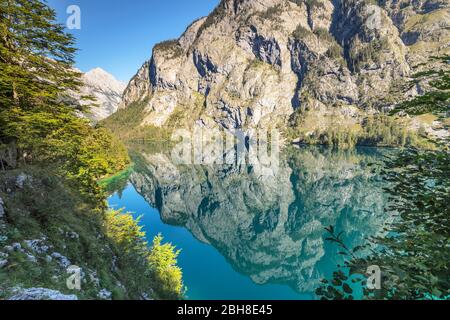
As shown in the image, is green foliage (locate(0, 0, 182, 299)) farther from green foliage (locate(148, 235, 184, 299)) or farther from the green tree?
the green tree

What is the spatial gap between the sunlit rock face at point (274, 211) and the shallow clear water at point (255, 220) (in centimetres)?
20

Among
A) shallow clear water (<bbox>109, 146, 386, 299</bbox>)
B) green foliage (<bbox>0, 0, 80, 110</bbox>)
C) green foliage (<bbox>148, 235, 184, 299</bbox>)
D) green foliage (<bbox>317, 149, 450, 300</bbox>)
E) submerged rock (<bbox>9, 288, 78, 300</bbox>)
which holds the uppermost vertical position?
green foliage (<bbox>0, 0, 80, 110</bbox>)

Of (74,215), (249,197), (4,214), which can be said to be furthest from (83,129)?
(249,197)

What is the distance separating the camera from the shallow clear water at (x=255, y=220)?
3912 cm

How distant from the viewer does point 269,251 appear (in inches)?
1991

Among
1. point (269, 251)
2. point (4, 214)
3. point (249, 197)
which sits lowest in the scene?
point (269, 251)

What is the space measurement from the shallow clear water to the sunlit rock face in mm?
201

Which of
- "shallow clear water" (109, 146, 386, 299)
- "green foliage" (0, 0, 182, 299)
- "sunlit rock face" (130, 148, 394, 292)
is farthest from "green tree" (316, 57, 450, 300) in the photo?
"shallow clear water" (109, 146, 386, 299)

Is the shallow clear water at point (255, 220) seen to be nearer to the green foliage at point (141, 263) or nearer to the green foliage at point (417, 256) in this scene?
the green foliage at point (141, 263)

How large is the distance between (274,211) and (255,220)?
7.18 metres

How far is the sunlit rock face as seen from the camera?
46.0 meters

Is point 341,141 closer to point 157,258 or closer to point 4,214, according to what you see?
point 157,258

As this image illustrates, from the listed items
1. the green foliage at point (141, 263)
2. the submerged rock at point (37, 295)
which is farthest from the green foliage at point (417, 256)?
the green foliage at point (141, 263)
